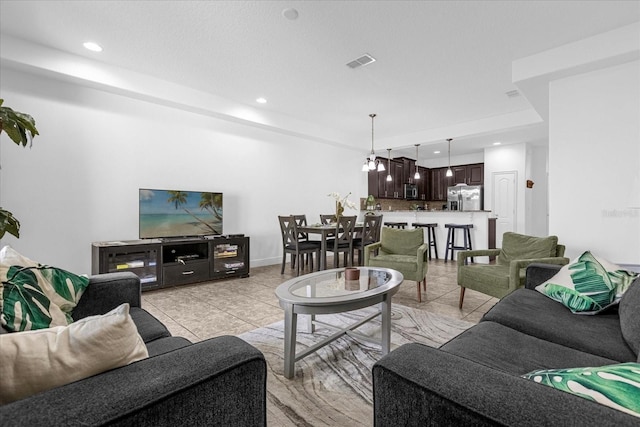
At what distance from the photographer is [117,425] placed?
59cm

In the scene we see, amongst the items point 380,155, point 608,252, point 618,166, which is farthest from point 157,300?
point 380,155

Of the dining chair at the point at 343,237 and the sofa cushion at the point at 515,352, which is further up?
the dining chair at the point at 343,237

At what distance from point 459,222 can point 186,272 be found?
17.0 ft

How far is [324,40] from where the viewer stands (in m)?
3.03

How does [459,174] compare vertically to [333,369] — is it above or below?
above

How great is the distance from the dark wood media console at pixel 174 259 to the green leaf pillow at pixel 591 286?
3.80 meters

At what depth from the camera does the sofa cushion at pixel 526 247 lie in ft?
9.32

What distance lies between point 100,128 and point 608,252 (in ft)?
19.8

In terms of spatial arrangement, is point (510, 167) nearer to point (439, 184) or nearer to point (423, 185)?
point (439, 184)

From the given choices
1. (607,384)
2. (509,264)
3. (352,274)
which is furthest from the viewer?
(509,264)

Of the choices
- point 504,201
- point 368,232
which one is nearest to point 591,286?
point 368,232

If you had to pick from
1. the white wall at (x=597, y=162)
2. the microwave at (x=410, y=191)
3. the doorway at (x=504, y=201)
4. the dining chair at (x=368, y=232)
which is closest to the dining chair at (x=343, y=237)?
the dining chair at (x=368, y=232)

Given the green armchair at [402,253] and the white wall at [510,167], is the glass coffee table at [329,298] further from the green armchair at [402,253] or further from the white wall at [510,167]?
the white wall at [510,167]

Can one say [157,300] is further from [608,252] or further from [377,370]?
[608,252]
